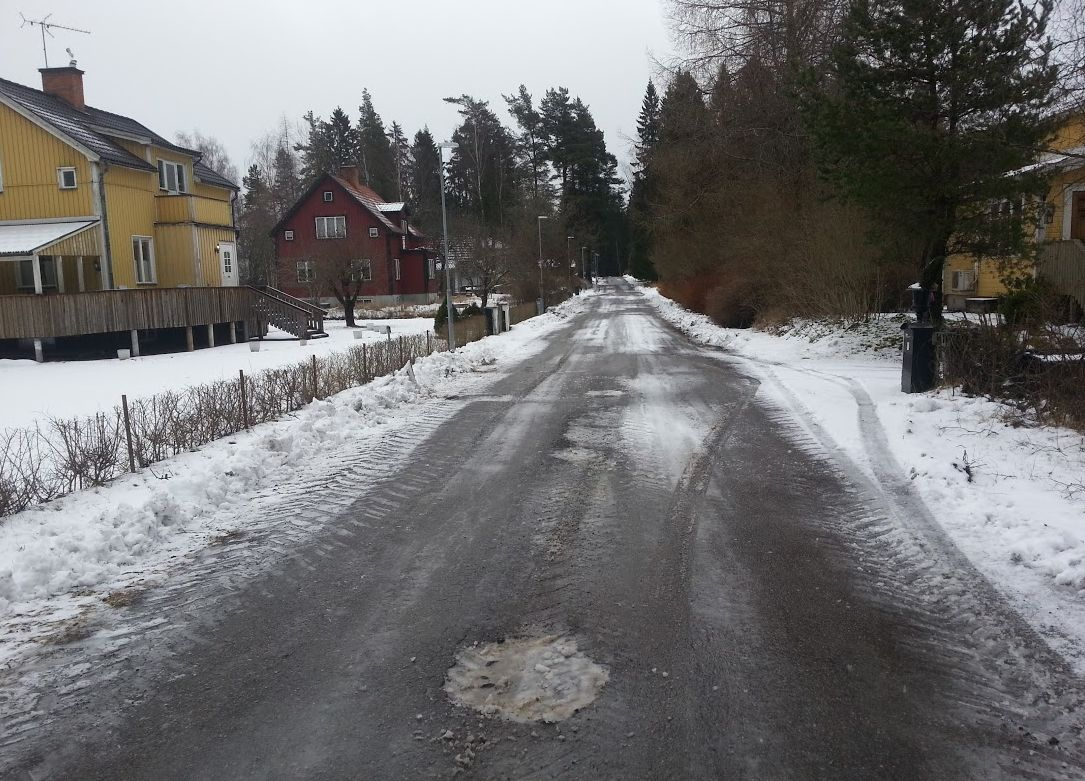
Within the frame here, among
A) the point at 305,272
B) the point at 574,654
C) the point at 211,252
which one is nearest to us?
the point at 574,654

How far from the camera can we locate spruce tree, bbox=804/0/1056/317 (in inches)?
504

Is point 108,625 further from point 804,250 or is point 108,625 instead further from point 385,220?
point 385,220

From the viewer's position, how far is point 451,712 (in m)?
3.76

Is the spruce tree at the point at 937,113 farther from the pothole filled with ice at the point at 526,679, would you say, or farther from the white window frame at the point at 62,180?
the white window frame at the point at 62,180

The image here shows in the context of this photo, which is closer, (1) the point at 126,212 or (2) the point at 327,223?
(1) the point at 126,212

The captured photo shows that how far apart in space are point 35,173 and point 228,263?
7786 millimetres

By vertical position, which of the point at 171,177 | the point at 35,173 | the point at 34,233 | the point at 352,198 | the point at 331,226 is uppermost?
the point at 352,198

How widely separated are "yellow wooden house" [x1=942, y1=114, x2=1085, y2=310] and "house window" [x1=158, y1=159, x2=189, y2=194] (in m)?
27.8

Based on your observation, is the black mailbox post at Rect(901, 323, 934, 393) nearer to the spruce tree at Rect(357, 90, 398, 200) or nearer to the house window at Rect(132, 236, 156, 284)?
the house window at Rect(132, 236, 156, 284)

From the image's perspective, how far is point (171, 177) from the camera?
30.8 meters

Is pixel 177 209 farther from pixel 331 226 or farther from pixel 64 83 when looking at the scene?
pixel 331 226

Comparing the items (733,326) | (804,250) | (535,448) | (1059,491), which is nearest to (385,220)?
(733,326)

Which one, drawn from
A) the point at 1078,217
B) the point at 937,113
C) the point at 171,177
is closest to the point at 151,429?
the point at 937,113

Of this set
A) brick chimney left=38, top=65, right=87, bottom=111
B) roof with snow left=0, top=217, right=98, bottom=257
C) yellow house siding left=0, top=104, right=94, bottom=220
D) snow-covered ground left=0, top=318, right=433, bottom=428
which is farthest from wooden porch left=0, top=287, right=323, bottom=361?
brick chimney left=38, top=65, right=87, bottom=111
